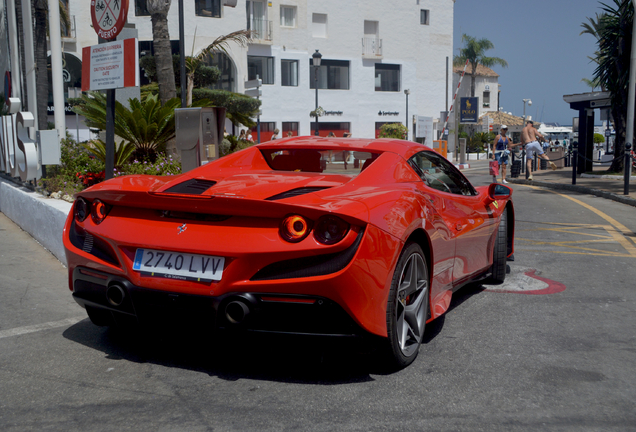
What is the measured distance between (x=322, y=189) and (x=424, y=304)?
3.34ft

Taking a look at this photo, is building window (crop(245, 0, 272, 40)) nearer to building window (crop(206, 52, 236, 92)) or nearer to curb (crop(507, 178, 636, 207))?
building window (crop(206, 52, 236, 92))

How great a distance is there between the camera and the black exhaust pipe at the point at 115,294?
3.54 m

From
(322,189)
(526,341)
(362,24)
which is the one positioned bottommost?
(526,341)

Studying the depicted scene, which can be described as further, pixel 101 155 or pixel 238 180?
pixel 101 155

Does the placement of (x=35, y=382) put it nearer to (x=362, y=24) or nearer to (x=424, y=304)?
(x=424, y=304)

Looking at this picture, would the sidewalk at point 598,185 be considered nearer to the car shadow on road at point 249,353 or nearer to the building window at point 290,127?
the car shadow on road at point 249,353

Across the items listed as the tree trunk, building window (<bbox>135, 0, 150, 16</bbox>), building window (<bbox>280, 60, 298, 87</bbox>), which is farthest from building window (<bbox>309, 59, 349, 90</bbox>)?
the tree trunk

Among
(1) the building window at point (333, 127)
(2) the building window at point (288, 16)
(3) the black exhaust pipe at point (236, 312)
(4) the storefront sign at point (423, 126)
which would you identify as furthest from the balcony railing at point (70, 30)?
(3) the black exhaust pipe at point (236, 312)

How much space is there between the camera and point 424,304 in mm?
4023

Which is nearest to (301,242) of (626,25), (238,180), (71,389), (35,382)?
(238,180)

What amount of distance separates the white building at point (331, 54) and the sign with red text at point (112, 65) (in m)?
28.3

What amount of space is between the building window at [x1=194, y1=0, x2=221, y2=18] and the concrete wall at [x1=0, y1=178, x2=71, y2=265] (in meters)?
26.6

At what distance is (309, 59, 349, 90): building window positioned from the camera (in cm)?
4791

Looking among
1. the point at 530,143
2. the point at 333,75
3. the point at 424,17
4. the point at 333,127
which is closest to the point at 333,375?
the point at 530,143
